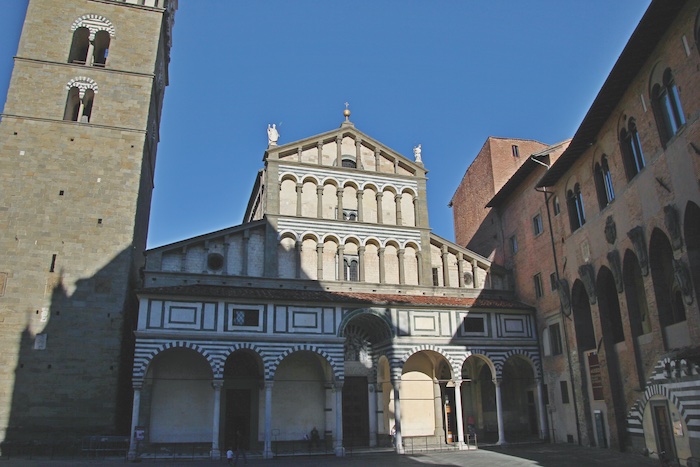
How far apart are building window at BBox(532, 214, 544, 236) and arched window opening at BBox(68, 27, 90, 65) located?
69.6ft

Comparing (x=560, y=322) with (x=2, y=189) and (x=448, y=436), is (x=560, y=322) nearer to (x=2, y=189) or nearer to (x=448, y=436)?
(x=448, y=436)

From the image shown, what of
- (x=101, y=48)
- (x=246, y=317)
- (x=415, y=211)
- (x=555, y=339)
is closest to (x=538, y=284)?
(x=555, y=339)

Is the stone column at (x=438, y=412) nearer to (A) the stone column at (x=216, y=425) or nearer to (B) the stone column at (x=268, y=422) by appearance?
(B) the stone column at (x=268, y=422)

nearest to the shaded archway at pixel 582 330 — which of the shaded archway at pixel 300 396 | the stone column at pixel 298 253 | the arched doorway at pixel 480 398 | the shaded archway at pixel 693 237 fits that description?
the arched doorway at pixel 480 398

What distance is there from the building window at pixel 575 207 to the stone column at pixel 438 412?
8.94 meters

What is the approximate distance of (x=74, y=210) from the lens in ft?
72.6

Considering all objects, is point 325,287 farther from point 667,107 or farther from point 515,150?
point 515,150

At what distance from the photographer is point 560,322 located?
2225cm

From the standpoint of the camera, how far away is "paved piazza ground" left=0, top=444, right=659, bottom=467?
16391 mm

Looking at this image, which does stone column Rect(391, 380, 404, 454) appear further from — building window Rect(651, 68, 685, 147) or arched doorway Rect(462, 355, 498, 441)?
building window Rect(651, 68, 685, 147)

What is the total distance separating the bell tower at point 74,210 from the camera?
19.8 metres

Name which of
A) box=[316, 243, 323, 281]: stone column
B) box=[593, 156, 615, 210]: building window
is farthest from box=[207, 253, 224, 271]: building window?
box=[593, 156, 615, 210]: building window

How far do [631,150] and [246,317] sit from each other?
47.4 feet

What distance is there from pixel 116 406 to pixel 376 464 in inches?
382
